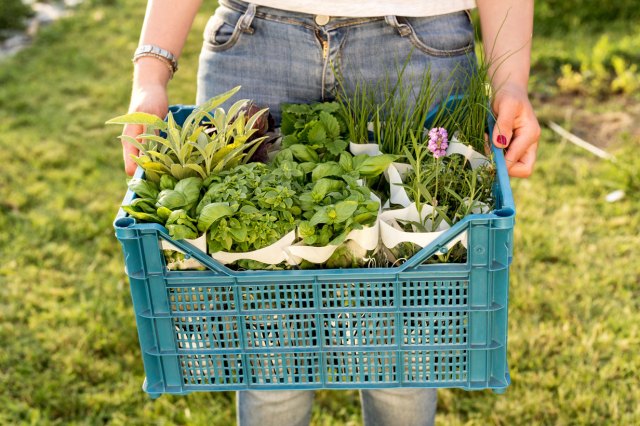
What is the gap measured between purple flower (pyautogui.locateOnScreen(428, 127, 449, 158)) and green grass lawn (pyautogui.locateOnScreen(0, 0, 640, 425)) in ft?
4.21

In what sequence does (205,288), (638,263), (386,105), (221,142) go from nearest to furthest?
(205,288), (221,142), (386,105), (638,263)

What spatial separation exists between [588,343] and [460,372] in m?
1.48

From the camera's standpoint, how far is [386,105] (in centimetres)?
181

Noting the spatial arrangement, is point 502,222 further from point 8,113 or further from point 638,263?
point 8,113

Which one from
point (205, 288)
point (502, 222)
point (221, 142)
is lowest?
point (205, 288)

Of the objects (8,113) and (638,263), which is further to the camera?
(8,113)

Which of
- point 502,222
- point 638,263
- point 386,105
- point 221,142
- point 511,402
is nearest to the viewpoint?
point 502,222

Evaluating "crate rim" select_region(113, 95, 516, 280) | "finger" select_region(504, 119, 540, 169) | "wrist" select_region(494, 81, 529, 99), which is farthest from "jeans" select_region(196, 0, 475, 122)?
"crate rim" select_region(113, 95, 516, 280)

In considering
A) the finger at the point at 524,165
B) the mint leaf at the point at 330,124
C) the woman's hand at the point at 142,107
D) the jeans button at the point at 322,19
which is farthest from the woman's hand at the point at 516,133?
the woman's hand at the point at 142,107

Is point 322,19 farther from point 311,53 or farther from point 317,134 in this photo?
point 317,134

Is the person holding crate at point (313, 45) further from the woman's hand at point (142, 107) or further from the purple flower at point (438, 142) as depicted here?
the purple flower at point (438, 142)

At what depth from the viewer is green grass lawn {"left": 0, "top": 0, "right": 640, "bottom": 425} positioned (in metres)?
2.62

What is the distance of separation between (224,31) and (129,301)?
160cm

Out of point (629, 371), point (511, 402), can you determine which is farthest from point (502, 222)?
point (629, 371)
